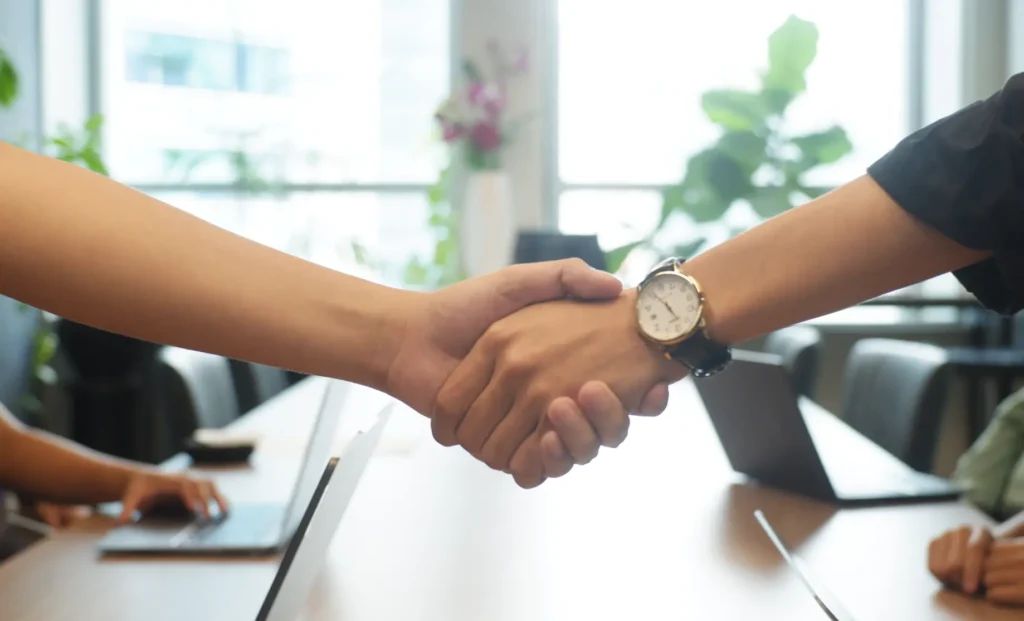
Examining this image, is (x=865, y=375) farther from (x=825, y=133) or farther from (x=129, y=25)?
(x=129, y=25)

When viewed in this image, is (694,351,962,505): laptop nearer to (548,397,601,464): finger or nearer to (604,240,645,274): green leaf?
(548,397,601,464): finger

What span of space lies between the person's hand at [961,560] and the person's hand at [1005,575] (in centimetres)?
1

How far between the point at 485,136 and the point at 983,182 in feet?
10.7

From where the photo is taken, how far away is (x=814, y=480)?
1.43 meters

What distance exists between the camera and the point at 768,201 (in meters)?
4.28

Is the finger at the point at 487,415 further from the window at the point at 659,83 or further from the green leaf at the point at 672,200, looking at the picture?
the window at the point at 659,83

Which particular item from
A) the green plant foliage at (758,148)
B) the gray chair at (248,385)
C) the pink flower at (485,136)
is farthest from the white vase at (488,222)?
the gray chair at (248,385)

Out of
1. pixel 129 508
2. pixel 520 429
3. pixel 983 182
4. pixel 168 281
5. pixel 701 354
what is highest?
pixel 983 182

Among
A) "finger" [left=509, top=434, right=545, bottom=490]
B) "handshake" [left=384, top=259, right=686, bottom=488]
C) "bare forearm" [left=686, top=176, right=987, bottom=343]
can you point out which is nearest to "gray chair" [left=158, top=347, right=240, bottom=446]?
"handshake" [left=384, top=259, right=686, bottom=488]

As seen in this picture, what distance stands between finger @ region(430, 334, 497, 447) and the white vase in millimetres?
2803

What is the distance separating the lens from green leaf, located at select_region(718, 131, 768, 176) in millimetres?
4281

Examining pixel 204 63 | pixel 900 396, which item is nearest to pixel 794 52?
pixel 900 396

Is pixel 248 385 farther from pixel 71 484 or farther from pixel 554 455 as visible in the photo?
pixel 554 455

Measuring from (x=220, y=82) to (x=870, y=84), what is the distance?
314 centimetres
